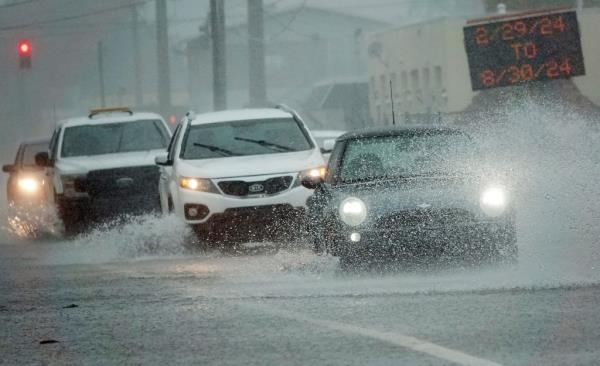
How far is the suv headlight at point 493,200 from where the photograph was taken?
13539 millimetres

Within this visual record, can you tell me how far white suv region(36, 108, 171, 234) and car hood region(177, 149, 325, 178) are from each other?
11.3ft

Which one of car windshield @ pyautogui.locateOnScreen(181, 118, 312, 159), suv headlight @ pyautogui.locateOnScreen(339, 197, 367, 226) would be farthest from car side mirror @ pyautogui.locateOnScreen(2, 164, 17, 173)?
suv headlight @ pyautogui.locateOnScreen(339, 197, 367, 226)

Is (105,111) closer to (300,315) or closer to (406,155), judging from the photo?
(406,155)

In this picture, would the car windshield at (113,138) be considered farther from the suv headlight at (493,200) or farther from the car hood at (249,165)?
the suv headlight at (493,200)

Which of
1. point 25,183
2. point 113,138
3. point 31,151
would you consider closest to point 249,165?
point 113,138

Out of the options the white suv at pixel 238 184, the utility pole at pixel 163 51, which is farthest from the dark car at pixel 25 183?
the utility pole at pixel 163 51

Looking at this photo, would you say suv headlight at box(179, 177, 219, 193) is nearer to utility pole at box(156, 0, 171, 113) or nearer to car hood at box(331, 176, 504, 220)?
car hood at box(331, 176, 504, 220)

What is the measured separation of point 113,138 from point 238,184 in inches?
228

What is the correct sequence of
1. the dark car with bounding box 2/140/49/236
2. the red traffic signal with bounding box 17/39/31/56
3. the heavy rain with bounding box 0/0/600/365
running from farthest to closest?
the red traffic signal with bounding box 17/39/31/56
the dark car with bounding box 2/140/49/236
the heavy rain with bounding box 0/0/600/365

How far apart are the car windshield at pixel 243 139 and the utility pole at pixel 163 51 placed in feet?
123

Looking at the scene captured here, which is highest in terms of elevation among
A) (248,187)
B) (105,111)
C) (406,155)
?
(406,155)

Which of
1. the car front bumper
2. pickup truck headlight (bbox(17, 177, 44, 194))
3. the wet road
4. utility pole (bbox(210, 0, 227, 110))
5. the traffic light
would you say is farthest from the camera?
the traffic light

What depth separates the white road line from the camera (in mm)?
8328

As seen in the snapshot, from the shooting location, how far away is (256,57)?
41031mm
